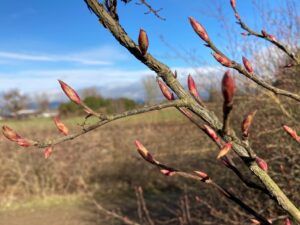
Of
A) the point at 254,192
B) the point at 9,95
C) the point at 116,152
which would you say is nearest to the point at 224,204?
the point at 254,192

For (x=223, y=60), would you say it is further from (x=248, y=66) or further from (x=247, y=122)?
(x=247, y=122)

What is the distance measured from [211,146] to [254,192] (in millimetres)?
1956

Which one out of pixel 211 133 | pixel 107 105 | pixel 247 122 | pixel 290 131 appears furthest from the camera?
pixel 107 105

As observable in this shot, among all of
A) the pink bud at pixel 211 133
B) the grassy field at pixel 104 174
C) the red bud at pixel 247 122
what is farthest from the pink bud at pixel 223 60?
the grassy field at pixel 104 174

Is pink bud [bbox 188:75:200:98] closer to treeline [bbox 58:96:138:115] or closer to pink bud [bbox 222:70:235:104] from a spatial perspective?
pink bud [bbox 222:70:235:104]

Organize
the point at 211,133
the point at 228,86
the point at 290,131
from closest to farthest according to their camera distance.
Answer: the point at 228,86, the point at 211,133, the point at 290,131

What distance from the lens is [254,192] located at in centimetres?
721

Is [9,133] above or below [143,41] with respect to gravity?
below

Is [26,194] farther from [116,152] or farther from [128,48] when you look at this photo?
[128,48]

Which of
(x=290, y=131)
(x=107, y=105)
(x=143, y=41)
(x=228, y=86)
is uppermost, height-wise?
(x=107, y=105)

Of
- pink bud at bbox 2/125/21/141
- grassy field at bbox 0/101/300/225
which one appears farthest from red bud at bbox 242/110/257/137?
grassy field at bbox 0/101/300/225

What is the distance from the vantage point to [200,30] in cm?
153

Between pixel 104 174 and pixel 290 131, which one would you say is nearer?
pixel 290 131

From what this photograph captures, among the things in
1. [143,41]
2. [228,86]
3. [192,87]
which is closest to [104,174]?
[192,87]
